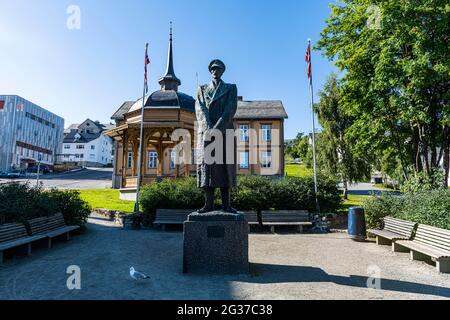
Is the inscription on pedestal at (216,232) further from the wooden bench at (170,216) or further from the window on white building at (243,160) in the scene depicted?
the window on white building at (243,160)

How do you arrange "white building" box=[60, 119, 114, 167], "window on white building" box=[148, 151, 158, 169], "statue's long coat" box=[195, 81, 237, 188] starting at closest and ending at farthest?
"statue's long coat" box=[195, 81, 237, 188] < "window on white building" box=[148, 151, 158, 169] < "white building" box=[60, 119, 114, 167]

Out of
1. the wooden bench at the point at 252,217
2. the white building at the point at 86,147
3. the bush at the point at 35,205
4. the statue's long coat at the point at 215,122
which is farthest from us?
the white building at the point at 86,147

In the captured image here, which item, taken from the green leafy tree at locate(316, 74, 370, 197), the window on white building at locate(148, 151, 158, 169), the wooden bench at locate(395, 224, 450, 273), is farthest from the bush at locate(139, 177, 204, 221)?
the window on white building at locate(148, 151, 158, 169)

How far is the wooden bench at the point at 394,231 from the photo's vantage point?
8304 millimetres

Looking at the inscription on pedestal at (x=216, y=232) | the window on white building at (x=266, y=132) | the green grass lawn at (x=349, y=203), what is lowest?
the green grass lawn at (x=349, y=203)

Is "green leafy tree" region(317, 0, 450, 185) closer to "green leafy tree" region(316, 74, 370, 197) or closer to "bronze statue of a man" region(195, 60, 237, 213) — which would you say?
"green leafy tree" region(316, 74, 370, 197)

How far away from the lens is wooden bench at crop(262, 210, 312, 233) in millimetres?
11984

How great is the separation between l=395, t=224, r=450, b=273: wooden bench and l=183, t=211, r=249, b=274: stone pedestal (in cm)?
401

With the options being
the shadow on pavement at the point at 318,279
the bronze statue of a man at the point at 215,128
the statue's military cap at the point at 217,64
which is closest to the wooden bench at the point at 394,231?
the shadow on pavement at the point at 318,279

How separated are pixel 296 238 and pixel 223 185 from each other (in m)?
5.60

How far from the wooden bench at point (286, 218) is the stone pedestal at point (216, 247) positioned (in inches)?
250
